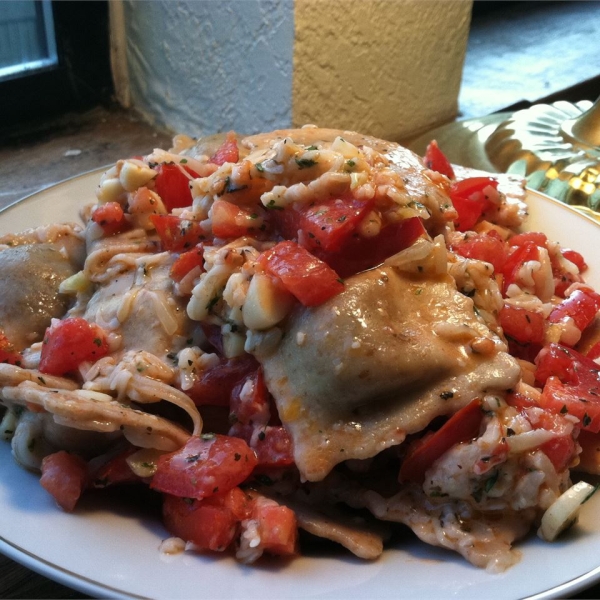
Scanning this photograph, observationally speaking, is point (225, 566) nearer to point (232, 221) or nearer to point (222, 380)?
point (222, 380)

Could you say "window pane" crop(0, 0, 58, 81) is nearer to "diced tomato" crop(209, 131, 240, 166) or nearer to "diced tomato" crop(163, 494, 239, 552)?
"diced tomato" crop(209, 131, 240, 166)

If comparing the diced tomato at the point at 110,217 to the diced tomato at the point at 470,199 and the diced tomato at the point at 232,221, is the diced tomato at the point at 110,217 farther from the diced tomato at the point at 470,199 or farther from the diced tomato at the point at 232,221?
the diced tomato at the point at 470,199

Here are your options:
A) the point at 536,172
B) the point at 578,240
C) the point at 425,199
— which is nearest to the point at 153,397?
the point at 425,199

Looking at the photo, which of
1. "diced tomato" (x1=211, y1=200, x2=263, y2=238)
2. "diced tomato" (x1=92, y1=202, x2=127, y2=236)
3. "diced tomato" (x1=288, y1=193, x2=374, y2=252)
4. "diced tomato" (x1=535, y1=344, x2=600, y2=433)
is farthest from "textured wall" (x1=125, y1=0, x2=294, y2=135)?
"diced tomato" (x1=535, y1=344, x2=600, y2=433)

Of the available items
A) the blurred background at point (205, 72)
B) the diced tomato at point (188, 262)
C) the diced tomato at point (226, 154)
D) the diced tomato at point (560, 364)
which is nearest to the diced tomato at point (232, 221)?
the diced tomato at point (188, 262)

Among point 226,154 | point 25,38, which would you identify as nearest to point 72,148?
point 25,38

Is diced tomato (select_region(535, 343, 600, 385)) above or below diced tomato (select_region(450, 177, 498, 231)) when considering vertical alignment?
below
